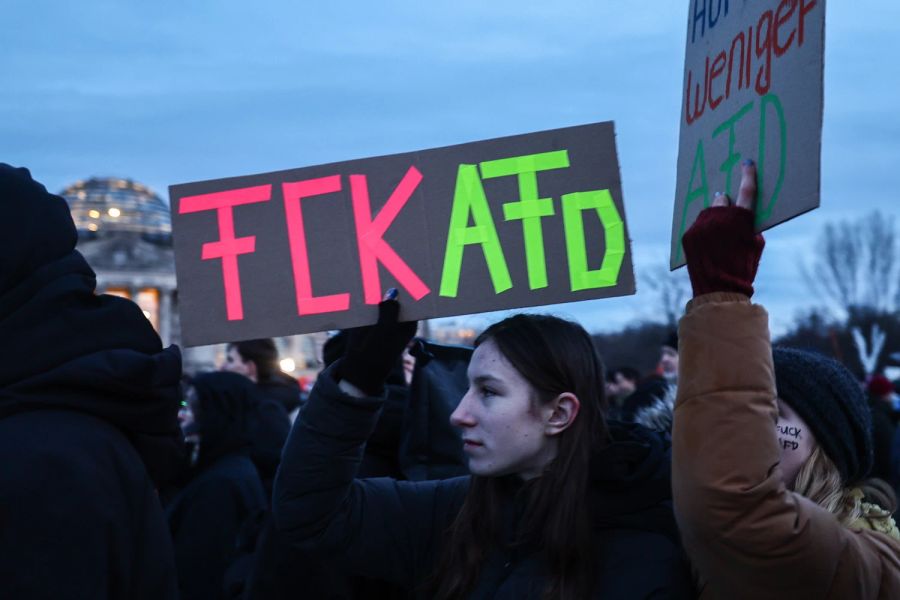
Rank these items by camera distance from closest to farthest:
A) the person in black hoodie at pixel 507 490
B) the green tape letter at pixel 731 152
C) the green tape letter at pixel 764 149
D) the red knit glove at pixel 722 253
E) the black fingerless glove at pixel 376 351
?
the red knit glove at pixel 722 253
the green tape letter at pixel 764 149
the green tape letter at pixel 731 152
the person in black hoodie at pixel 507 490
the black fingerless glove at pixel 376 351

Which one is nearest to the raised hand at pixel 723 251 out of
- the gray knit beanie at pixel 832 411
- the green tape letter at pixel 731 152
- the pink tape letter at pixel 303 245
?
the green tape letter at pixel 731 152

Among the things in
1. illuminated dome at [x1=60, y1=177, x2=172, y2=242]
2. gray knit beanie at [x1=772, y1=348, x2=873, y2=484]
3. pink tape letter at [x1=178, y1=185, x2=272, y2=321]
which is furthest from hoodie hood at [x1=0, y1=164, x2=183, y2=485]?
illuminated dome at [x1=60, y1=177, x2=172, y2=242]

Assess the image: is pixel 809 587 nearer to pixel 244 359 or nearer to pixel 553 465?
pixel 553 465

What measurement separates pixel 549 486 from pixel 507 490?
7.4 inches

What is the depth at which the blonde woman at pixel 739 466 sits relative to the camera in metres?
1.91

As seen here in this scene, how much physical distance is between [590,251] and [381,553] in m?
1.02

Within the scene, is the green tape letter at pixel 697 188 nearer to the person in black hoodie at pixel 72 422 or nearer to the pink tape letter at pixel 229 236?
the pink tape letter at pixel 229 236

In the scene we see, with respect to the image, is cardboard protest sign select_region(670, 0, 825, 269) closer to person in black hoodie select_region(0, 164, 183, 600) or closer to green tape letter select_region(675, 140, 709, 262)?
Answer: green tape letter select_region(675, 140, 709, 262)

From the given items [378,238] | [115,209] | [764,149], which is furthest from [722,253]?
[115,209]

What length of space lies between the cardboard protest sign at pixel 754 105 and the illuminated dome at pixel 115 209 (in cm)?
8279

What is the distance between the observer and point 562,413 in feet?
8.79

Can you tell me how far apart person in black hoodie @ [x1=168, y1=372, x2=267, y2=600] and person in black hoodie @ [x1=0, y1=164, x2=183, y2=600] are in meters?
2.07


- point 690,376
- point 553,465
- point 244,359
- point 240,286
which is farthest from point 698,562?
point 244,359

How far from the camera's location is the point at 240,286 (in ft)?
9.63
